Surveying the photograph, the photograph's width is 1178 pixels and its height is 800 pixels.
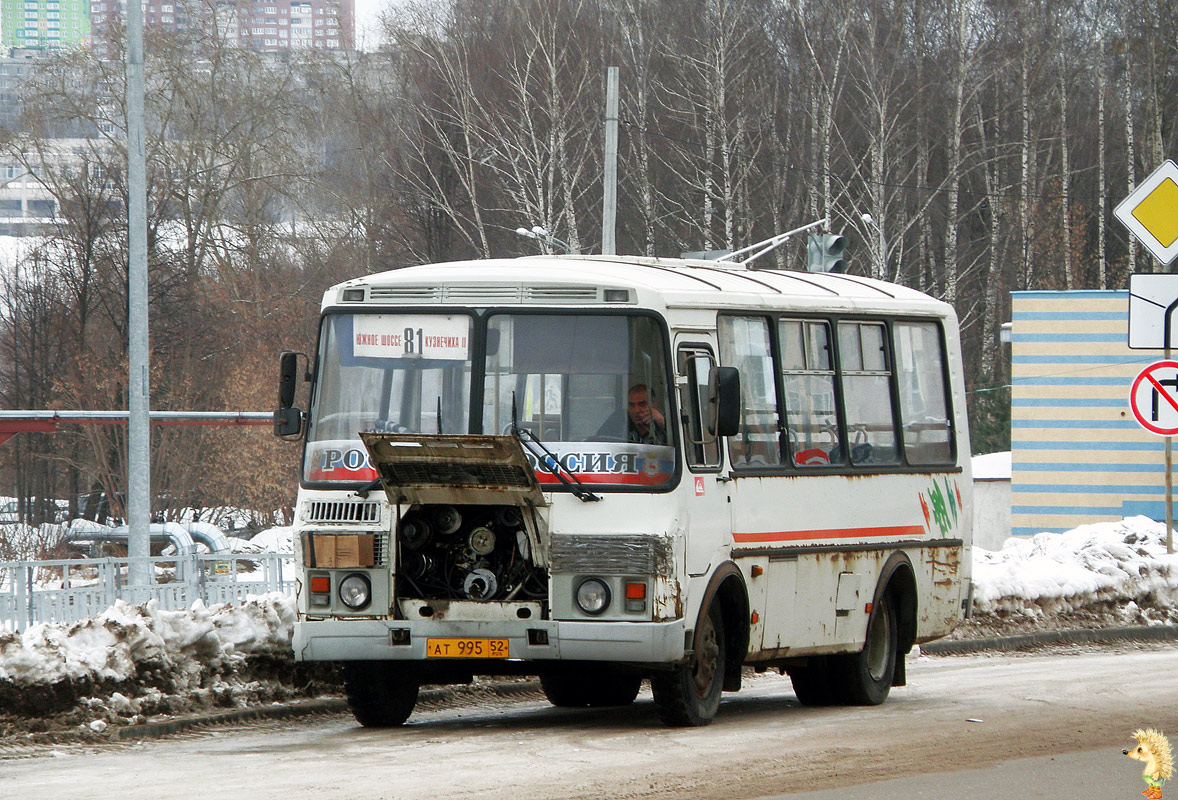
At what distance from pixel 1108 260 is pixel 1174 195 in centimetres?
4340

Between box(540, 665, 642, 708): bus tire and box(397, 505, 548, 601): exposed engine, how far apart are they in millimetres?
2003

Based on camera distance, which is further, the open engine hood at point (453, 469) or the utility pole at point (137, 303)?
the utility pole at point (137, 303)

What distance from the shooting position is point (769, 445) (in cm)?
1162

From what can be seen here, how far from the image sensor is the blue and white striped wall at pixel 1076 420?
3138 cm

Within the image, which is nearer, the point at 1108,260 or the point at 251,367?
the point at 251,367

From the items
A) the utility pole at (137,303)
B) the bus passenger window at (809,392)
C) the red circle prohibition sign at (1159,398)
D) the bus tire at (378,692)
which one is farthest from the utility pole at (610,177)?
the bus tire at (378,692)

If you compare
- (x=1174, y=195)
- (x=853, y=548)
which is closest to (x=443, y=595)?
(x=853, y=548)

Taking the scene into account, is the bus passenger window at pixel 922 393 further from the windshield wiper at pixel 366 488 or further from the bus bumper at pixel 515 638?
the windshield wiper at pixel 366 488

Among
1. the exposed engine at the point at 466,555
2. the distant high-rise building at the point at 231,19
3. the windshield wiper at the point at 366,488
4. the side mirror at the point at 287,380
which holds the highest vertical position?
the distant high-rise building at the point at 231,19

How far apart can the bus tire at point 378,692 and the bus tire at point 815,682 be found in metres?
2.79

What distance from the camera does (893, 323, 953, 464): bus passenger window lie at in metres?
13.1

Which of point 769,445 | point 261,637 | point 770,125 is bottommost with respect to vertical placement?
point 261,637

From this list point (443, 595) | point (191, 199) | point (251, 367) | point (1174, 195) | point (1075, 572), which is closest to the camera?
point (443, 595)

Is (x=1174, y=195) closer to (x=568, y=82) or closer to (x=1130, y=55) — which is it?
(x=568, y=82)
